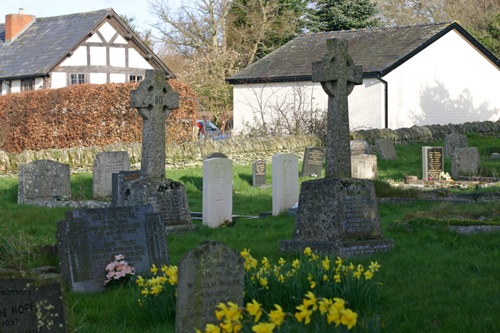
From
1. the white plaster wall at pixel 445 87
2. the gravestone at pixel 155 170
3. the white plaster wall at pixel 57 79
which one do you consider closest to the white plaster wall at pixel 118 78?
the white plaster wall at pixel 57 79

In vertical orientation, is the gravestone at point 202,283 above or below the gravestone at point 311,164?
below

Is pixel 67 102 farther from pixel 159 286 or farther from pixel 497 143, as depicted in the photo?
pixel 159 286

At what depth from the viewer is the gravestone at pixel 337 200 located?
1081 cm

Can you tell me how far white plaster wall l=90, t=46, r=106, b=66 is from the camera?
45.7 m

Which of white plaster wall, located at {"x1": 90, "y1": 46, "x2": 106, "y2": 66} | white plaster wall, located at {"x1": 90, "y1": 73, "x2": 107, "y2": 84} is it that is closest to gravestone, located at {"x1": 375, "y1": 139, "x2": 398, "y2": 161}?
white plaster wall, located at {"x1": 90, "y1": 73, "x2": 107, "y2": 84}

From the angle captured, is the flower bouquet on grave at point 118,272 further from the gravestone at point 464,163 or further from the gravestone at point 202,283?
the gravestone at point 464,163

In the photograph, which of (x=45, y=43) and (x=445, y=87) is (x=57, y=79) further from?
(x=445, y=87)

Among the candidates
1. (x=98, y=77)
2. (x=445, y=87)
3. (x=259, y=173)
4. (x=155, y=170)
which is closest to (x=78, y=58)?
(x=98, y=77)

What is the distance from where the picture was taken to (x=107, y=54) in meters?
46.4

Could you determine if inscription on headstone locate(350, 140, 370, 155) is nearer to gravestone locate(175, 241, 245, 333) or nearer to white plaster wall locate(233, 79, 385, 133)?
white plaster wall locate(233, 79, 385, 133)

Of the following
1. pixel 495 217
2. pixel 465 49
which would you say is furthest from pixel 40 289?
pixel 465 49

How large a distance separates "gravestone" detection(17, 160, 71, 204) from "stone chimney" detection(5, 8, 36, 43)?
32.0 metres

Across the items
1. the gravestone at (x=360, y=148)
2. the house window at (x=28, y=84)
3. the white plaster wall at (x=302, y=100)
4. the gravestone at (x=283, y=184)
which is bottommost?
the gravestone at (x=283, y=184)

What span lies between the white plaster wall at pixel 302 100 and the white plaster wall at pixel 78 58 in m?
8.66
